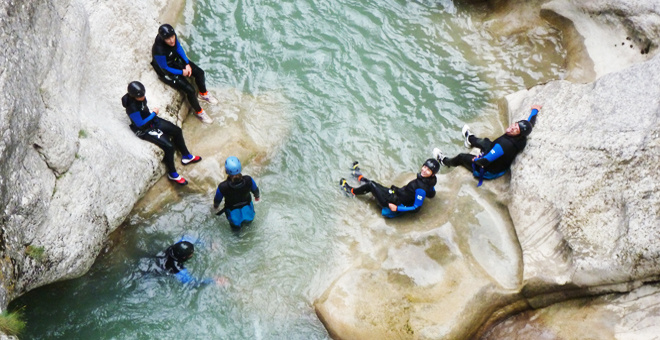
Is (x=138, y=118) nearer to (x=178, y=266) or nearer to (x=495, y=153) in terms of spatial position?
(x=178, y=266)

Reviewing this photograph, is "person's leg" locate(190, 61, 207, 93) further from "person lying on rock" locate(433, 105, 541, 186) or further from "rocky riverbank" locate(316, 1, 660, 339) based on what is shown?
"person lying on rock" locate(433, 105, 541, 186)

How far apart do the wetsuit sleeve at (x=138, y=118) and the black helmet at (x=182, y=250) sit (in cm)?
271

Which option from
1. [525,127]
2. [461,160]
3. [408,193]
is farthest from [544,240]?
[408,193]

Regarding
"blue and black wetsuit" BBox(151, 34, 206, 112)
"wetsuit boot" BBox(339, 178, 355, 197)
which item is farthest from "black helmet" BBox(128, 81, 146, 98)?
"wetsuit boot" BBox(339, 178, 355, 197)

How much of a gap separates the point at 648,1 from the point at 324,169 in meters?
8.88

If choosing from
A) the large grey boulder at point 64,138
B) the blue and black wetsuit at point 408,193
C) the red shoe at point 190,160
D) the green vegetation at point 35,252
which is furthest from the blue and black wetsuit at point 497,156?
the green vegetation at point 35,252

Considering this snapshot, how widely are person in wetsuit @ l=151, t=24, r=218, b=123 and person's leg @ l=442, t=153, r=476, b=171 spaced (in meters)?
5.82

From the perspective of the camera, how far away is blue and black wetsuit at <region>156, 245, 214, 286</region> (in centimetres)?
989

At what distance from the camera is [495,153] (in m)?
10.7

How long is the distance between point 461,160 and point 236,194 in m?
5.30

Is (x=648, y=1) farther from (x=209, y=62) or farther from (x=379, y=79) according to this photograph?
(x=209, y=62)

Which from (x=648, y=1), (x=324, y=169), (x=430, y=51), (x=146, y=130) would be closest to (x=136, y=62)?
(x=146, y=130)

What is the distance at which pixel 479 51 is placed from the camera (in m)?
14.0

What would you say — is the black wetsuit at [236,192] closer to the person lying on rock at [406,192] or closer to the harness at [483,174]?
the person lying on rock at [406,192]
